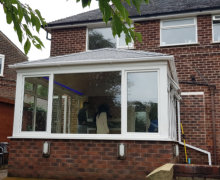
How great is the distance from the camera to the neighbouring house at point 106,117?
6.12 m

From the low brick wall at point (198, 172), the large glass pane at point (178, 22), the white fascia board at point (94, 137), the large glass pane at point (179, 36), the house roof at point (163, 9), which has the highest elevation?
the house roof at point (163, 9)

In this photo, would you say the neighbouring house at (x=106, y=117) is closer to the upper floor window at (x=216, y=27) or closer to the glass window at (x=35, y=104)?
the glass window at (x=35, y=104)

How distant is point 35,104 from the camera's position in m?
7.26

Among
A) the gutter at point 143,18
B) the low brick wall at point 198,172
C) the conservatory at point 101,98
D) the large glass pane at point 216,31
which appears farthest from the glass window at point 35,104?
the large glass pane at point 216,31

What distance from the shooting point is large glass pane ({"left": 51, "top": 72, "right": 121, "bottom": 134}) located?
6801 millimetres

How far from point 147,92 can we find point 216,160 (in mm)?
4320

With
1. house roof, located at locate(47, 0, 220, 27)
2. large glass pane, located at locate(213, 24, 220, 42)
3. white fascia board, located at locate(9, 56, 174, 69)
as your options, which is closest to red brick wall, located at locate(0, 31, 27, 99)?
house roof, located at locate(47, 0, 220, 27)

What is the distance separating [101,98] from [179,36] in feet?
14.2

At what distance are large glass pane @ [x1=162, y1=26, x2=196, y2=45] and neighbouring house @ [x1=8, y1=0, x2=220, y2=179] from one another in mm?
1757

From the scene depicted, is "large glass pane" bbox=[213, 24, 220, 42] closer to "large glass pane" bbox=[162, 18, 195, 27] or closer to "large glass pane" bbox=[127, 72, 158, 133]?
"large glass pane" bbox=[162, 18, 195, 27]

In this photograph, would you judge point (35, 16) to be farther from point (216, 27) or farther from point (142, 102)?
point (216, 27)

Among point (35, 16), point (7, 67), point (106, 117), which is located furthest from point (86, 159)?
point (7, 67)

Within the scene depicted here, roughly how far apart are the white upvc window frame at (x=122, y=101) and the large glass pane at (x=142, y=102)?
89 mm

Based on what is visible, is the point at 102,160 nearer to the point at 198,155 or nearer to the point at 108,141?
the point at 108,141
